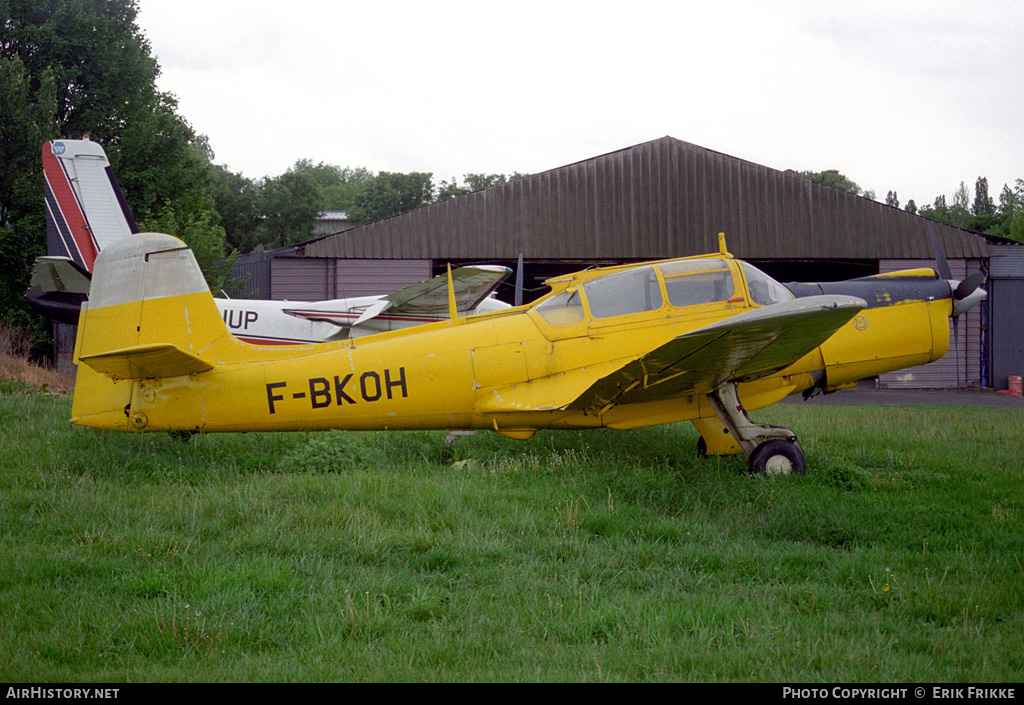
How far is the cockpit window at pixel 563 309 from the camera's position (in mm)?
7441

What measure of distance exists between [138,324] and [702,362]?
529 cm

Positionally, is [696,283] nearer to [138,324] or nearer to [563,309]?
[563,309]

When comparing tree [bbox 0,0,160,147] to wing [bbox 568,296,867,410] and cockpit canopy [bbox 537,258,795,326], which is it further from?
wing [bbox 568,296,867,410]

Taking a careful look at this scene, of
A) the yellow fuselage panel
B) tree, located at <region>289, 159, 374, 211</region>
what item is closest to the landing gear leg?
the yellow fuselage panel

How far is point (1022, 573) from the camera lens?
4645 millimetres

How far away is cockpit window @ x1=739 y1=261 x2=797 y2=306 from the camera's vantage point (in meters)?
7.47

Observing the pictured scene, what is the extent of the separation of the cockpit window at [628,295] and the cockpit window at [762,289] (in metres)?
0.96

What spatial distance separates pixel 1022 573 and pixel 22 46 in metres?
28.7

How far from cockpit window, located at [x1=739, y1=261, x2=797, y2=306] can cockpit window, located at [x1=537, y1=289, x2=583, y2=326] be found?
5.64 ft

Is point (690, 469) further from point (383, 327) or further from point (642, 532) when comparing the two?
point (383, 327)

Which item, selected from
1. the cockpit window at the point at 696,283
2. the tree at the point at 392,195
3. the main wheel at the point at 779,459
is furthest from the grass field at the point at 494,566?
the tree at the point at 392,195

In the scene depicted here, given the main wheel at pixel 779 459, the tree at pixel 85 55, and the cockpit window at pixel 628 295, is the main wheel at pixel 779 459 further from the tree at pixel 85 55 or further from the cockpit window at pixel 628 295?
the tree at pixel 85 55

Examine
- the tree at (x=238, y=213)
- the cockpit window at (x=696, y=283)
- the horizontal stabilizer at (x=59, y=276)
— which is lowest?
the cockpit window at (x=696, y=283)
